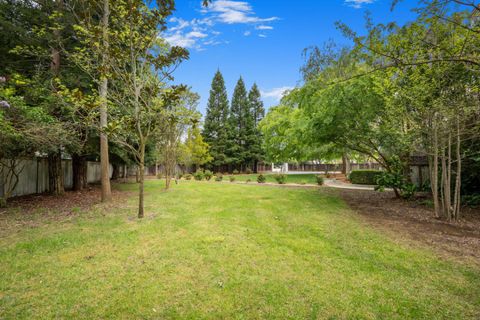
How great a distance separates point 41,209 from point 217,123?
27.5 m

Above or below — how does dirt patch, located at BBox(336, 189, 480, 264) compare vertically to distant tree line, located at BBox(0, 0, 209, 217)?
below

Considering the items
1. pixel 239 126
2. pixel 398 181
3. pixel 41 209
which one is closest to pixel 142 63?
pixel 41 209

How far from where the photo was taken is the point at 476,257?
3494 millimetres

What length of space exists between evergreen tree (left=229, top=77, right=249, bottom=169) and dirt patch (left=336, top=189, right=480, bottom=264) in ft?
81.7

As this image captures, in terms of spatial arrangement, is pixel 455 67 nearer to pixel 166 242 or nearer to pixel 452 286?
pixel 452 286

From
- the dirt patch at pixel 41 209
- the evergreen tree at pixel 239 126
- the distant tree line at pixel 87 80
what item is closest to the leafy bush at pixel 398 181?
the distant tree line at pixel 87 80

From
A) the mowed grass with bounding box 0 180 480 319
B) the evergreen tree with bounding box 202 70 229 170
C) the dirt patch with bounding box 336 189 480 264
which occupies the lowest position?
the mowed grass with bounding box 0 180 480 319

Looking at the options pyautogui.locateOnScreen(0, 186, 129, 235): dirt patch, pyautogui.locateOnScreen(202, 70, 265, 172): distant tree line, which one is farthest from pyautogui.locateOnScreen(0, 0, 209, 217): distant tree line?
pyautogui.locateOnScreen(202, 70, 265, 172): distant tree line

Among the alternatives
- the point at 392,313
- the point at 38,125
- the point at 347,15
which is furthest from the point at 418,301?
the point at 38,125

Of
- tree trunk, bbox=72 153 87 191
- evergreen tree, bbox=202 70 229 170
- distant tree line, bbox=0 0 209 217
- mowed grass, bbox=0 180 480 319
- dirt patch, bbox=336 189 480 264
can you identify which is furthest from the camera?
evergreen tree, bbox=202 70 229 170

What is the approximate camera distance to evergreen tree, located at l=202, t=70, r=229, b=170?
31500 millimetres

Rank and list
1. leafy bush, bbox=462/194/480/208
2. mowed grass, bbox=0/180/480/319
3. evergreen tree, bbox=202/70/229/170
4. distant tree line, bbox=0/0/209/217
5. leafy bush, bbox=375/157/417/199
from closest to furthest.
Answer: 1. mowed grass, bbox=0/180/480/319
2. distant tree line, bbox=0/0/209/217
3. leafy bush, bbox=462/194/480/208
4. leafy bush, bbox=375/157/417/199
5. evergreen tree, bbox=202/70/229/170

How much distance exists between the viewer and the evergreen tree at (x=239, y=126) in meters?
32.2

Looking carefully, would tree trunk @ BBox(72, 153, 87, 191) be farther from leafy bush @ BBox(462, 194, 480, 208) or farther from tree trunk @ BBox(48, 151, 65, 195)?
leafy bush @ BBox(462, 194, 480, 208)
